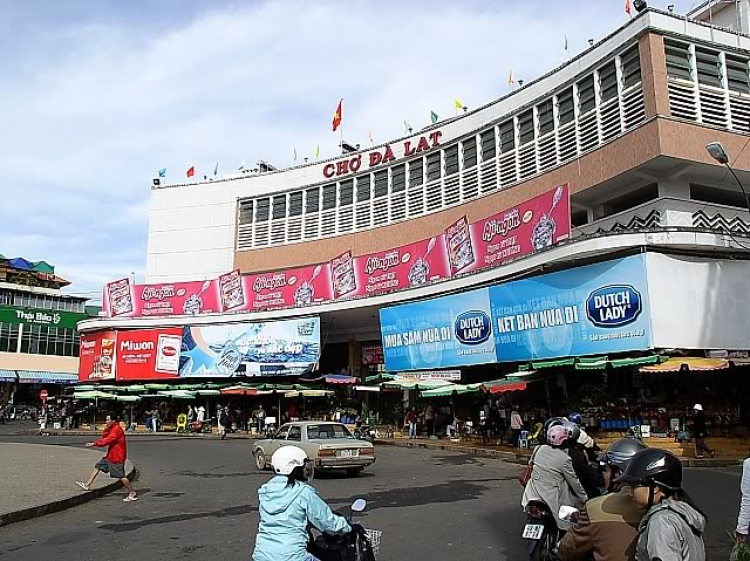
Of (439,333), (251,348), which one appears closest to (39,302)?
(251,348)

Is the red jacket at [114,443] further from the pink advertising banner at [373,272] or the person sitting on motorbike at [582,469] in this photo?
the pink advertising banner at [373,272]

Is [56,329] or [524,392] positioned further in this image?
[56,329]

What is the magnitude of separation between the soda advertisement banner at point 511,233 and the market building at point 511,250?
8cm

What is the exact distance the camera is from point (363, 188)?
42.1 m

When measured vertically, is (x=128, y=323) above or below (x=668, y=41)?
below

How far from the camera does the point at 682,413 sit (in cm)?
2147

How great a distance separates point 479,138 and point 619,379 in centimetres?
1499

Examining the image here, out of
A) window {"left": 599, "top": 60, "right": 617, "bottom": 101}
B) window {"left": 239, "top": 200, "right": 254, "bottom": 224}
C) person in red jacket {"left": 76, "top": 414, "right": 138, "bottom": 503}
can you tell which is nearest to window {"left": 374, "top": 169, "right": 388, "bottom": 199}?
window {"left": 239, "top": 200, "right": 254, "bottom": 224}

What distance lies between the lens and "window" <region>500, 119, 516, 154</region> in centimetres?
3328

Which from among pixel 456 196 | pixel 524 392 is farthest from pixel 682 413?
pixel 456 196

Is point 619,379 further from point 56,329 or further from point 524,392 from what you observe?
point 56,329

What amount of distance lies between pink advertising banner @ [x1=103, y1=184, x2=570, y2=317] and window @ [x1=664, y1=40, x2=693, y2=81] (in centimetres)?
634

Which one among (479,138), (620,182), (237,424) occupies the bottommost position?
(237,424)

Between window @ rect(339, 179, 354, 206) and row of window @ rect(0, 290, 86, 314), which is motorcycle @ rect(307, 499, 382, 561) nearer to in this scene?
window @ rect(339, 179, 354, 206)
